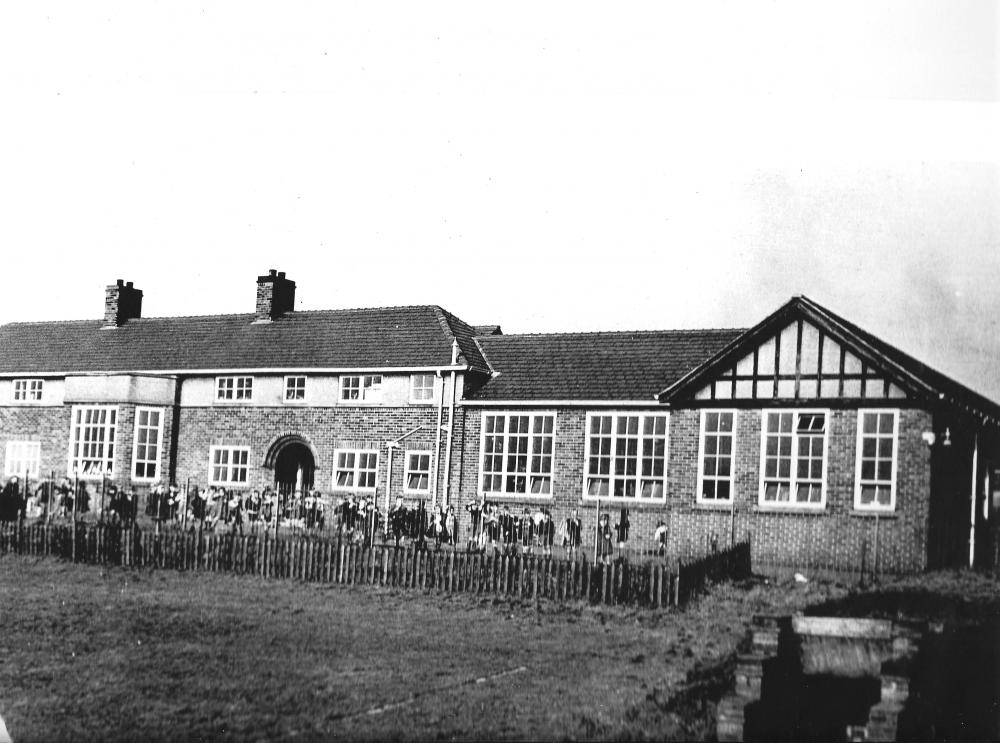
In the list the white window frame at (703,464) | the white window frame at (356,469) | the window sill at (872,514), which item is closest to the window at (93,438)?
the white window frame at (356,469)

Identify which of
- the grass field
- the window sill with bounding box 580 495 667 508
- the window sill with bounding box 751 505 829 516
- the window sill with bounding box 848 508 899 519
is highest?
the window sill with bounding box 848 508 899 519

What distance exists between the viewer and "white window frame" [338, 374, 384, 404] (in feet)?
67.5

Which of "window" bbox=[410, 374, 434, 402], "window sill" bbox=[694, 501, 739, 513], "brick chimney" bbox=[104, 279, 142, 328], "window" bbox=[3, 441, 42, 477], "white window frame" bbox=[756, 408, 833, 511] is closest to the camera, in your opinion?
"white window frame" bbox=[756, 408, 833, 511]

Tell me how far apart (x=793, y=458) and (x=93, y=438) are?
43.0 ft

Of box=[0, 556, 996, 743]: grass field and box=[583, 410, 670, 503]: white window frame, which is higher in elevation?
box=[583, 410, 670, 503]: white window frame

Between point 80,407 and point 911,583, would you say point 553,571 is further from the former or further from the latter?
point 80,407

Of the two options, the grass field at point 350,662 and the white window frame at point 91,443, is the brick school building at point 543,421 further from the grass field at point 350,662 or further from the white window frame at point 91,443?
the grass field at point 350,662

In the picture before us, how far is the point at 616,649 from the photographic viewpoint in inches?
447

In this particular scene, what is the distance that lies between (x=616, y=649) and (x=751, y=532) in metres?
5.14

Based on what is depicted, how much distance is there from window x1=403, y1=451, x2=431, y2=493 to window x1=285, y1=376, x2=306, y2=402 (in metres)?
2.81

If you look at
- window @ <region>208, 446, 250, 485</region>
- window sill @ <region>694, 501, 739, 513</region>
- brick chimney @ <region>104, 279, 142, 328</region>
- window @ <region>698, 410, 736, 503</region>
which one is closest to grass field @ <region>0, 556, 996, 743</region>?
window sill @ <region>694, 501, 739, 513</region>

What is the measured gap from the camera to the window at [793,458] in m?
13.8

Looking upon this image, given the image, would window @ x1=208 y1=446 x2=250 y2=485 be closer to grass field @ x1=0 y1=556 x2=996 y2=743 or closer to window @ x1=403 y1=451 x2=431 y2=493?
window @ x1=403 y1=451 x2=431 y2=493

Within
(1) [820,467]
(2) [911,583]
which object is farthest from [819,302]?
(2) [911,583]
